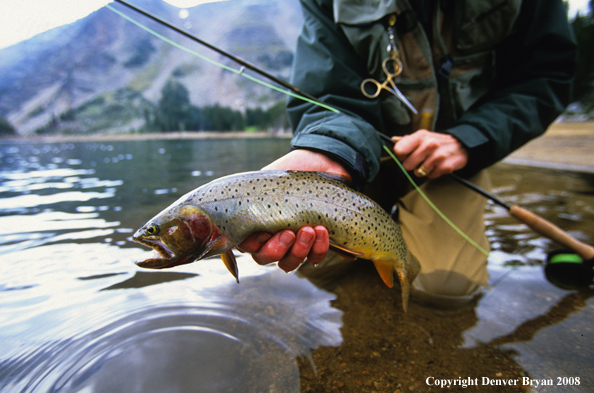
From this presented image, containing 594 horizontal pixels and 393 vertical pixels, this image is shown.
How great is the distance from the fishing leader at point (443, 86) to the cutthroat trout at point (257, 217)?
0.53 m

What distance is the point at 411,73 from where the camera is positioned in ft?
9.07

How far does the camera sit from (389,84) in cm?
274

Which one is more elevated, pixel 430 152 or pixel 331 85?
pixel 331 85

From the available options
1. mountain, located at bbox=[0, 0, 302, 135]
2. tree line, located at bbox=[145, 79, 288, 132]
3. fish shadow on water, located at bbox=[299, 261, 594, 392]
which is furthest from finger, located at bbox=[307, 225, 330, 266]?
mountain, located at bbox=[0, 0, 302, 135]

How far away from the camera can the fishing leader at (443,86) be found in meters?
2.48

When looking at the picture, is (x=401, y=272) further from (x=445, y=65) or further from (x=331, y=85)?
(x=445, y=65)

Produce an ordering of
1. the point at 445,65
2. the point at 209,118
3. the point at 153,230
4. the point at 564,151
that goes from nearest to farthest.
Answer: the point at 153,230
the point at 445,65
the point at 564,151
the point at 209,118

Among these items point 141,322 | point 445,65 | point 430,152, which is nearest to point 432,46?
point 445,65

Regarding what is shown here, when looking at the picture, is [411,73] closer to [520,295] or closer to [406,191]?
[406,191]

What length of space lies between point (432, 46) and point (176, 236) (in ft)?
8.88

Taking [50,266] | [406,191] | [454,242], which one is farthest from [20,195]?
[454,242]

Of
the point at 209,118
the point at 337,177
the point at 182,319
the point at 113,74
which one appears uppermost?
the point at 113,74

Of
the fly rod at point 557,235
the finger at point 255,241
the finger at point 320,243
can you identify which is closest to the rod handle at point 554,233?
the fly rod at point 557,235

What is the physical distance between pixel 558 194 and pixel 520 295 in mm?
5114
